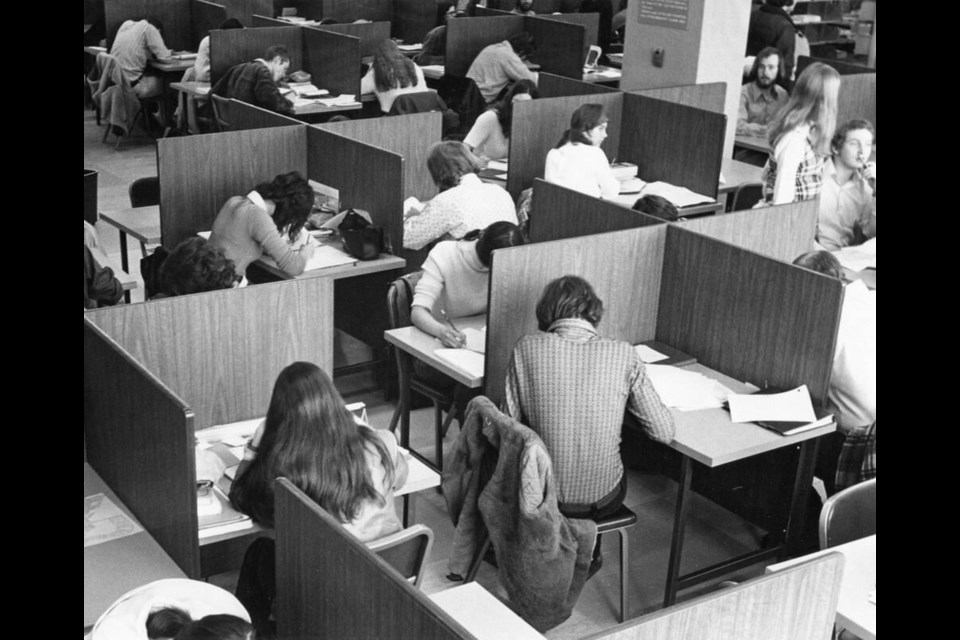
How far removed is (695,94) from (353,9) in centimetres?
435

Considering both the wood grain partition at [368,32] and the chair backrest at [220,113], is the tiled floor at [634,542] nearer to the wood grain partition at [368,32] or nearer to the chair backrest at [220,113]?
the chair backrest at [220,113]

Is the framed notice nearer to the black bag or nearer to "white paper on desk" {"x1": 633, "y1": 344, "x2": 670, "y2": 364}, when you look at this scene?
the black bag

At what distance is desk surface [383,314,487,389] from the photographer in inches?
134

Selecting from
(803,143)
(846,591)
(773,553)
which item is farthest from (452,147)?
(846,591)

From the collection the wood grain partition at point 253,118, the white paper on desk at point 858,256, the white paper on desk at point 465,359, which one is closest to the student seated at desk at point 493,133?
the wood grain partition at point 253,118

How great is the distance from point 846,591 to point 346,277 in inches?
105

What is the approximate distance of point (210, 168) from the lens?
4.64m

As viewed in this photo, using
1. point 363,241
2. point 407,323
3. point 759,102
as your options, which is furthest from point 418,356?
point 759,102

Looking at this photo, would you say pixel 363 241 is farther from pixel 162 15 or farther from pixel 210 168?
pixel 162 15

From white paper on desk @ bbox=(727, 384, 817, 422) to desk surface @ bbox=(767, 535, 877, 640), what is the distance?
665 mm

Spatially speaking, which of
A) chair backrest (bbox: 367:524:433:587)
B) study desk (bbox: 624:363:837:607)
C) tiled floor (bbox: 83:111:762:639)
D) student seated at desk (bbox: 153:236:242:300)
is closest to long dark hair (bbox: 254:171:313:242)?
tiled floor (bbox: 83:111:762:639)
